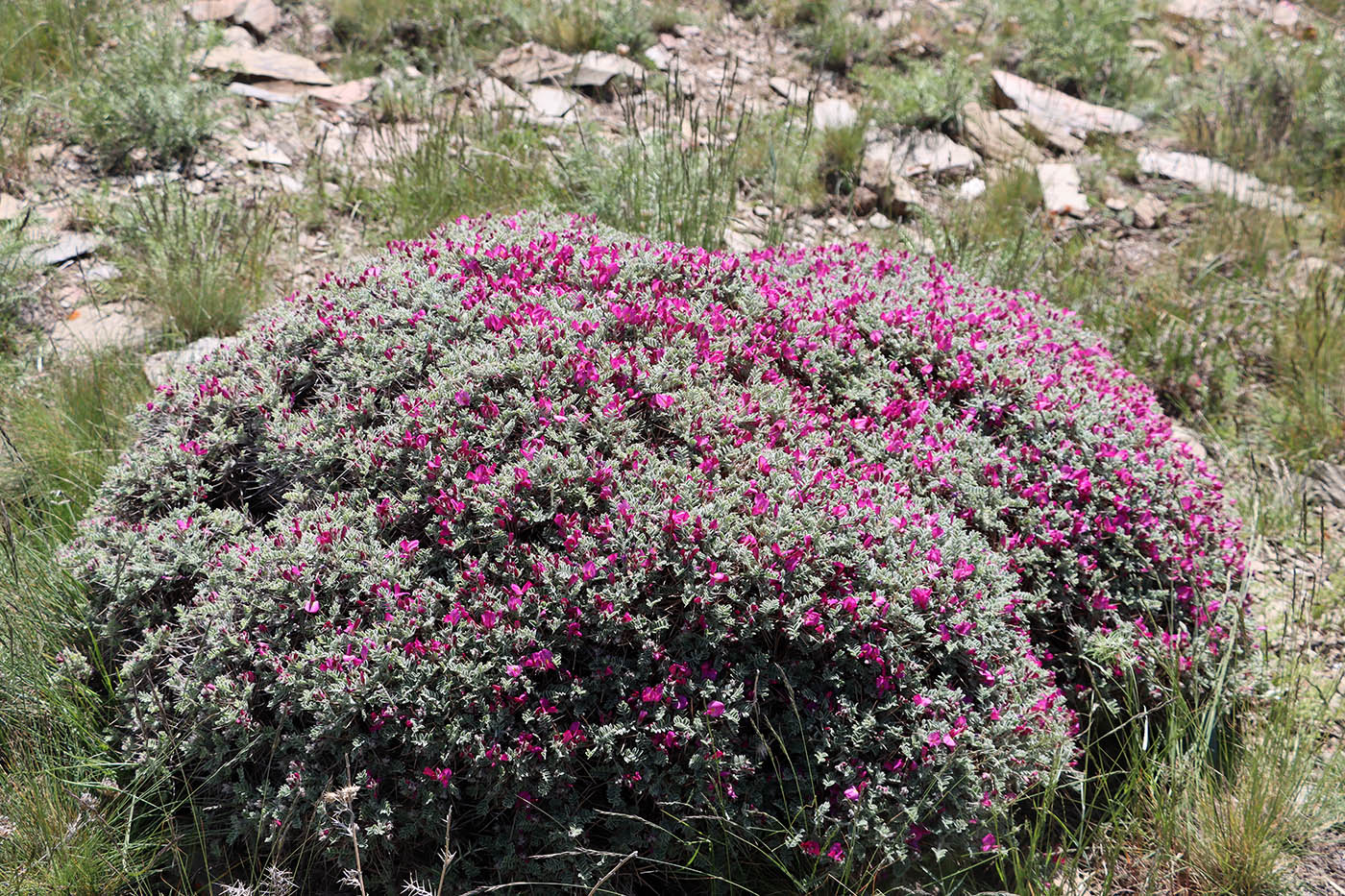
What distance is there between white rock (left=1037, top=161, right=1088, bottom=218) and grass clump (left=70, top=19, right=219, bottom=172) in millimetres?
5515

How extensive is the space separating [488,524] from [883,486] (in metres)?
1.23

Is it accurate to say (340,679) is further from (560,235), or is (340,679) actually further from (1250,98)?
(1250,98)

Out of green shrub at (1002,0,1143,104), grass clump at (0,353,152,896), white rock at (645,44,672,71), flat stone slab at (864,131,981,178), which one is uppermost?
green shrub at (1002,0,1143,104)

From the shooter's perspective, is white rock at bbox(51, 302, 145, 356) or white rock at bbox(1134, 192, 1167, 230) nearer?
white rock at bbox(51, 302, 145, 356)

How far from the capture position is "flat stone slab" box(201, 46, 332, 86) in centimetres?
634

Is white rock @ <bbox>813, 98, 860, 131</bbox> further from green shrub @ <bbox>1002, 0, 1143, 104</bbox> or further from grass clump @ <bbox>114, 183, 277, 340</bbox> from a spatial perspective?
grass clump @ <bbox>114, 183, 277, 340</bbox>

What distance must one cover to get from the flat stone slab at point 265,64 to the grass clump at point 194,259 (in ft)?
5.72

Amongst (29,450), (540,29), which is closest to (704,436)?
(29,450)

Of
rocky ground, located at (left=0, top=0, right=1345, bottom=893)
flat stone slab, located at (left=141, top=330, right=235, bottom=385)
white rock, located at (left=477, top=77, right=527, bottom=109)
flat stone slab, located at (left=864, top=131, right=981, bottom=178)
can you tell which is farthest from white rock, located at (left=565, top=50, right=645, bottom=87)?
flat stone slab, located at (left=141, top=330, right=235, bottom=385)

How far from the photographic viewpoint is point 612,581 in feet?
8.21

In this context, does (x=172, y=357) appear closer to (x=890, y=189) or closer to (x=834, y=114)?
(x=890, y=189)

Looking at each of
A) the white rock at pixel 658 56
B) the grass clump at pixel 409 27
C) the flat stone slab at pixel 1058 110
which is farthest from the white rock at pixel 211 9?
the flat stone slab at pixel 1058 110

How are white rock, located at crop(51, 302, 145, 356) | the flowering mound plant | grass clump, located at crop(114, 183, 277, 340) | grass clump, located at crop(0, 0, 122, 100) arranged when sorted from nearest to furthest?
the flowering mound plant
white rock, located at crop(51, 302, 145, 356)
grass clump, located at crop(114, 183, 277, 340)
grass clump, located at crop(0, 0, 122, 100)

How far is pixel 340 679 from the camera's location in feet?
7.83
